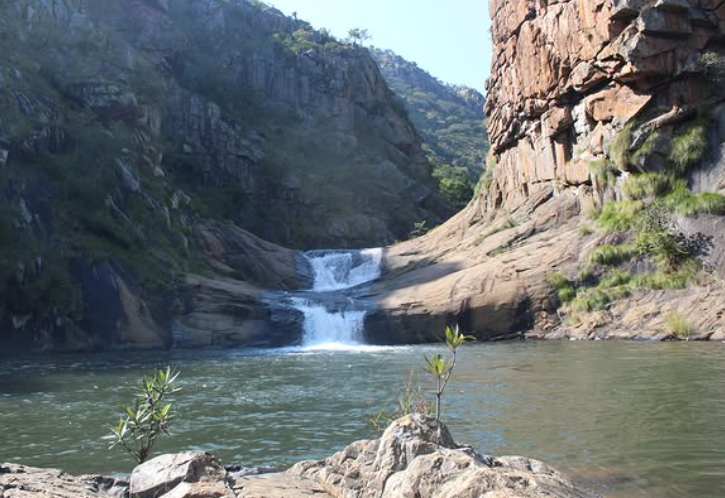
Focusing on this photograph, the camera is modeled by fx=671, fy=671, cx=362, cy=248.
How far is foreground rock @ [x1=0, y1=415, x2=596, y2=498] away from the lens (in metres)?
5.79

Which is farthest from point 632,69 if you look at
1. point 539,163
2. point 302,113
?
point 302,113

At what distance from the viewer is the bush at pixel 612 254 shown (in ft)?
101

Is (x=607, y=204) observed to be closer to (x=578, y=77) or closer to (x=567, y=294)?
(x=567, y=294)

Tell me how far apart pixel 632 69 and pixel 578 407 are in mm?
24150

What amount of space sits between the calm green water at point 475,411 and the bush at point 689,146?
37.3ft

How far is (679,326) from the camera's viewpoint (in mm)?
25234

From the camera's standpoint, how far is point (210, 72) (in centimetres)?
7581

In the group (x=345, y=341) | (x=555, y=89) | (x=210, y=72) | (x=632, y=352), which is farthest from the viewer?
(x=210, y=72)

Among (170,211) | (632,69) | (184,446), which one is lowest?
(184,446)

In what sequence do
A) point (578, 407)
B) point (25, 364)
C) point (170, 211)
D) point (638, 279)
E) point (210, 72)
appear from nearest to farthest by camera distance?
point (578, 407)
point (25, 364)
point (638, 279)
point (170, 211)
point (210, 72)

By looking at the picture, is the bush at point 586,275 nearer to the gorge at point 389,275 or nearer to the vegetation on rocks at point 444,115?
the gorge at point 389,275

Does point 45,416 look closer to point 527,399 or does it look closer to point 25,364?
point 527,399

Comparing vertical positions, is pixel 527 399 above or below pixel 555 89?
below

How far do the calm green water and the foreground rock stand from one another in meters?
2.02
